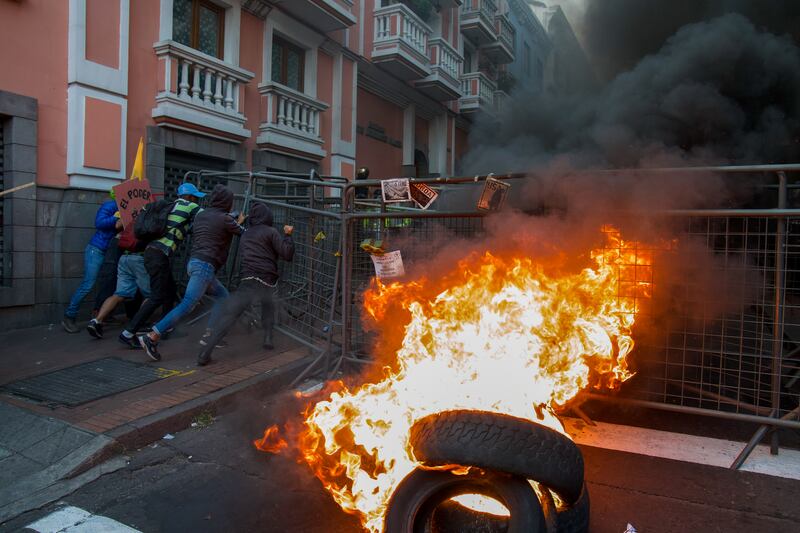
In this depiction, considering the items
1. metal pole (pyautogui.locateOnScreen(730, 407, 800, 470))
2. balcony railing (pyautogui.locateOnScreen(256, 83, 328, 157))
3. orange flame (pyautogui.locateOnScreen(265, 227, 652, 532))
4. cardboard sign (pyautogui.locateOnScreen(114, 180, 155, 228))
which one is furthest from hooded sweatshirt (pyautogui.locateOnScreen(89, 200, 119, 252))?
metal pole (pyautogui.locateOnScreen(730, 407, 800, 470))

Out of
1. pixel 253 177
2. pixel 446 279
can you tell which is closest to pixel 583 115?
pixel 253 177

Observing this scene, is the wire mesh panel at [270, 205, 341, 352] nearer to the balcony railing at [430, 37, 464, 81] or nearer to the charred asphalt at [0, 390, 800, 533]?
the charred asphalt at [0, 390, 800, 533]

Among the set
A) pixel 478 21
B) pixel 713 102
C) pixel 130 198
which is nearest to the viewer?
pixel 130 198

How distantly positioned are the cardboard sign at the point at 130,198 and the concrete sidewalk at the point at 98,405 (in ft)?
4.83

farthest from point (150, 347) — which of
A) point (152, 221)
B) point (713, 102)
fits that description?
point (713, 102)

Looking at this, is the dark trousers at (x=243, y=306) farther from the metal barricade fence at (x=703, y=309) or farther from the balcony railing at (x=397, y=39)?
the balcony railing at (x=397, y=39)

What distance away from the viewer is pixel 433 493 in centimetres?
232

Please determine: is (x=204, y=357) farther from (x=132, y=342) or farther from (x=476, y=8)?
(x=476, y=8)

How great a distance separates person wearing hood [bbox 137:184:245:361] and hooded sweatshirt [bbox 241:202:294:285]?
18cm

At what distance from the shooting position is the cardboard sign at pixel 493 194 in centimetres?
404

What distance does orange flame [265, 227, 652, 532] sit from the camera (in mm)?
2854

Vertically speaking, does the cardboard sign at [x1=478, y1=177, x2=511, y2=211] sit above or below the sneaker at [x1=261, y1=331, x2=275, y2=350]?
above

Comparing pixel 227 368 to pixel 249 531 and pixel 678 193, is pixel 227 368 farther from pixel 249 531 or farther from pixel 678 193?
pixel 678 193

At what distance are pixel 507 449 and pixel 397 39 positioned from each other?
13.4m
